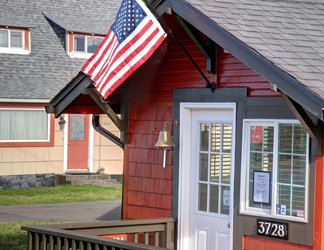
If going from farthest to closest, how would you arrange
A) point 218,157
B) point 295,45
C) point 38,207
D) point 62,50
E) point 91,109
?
point 62,50 → point 38,207 → point 91,109 → point 218,157 → point 295,45

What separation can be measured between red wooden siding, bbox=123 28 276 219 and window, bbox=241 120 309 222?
0.86 metres

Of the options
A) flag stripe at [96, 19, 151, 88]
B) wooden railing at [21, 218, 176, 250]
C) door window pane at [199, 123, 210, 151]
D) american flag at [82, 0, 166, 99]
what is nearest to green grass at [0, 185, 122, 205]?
wooden railing at [21, 218, 176, 250]

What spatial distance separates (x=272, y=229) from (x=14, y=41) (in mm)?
16520

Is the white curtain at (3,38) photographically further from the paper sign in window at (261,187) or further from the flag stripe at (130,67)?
the paper sign in window at (261,187)

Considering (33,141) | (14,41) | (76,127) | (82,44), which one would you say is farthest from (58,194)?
(82,44)

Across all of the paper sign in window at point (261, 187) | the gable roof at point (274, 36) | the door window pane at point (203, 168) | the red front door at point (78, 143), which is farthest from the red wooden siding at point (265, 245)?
the red front door at point (78, 143)

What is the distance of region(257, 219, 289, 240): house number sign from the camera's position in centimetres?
768

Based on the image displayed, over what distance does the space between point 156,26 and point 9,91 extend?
566 inches

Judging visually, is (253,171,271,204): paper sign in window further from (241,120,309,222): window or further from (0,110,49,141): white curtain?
(0,110,49,141): white curtain

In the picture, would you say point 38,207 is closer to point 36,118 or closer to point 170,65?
point 36,118

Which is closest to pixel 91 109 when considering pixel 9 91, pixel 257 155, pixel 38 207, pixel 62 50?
pixel 257 155

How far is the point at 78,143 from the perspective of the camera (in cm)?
2292

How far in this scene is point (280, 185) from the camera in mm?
7809

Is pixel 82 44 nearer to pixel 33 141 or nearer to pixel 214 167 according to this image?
pixel 33 141
